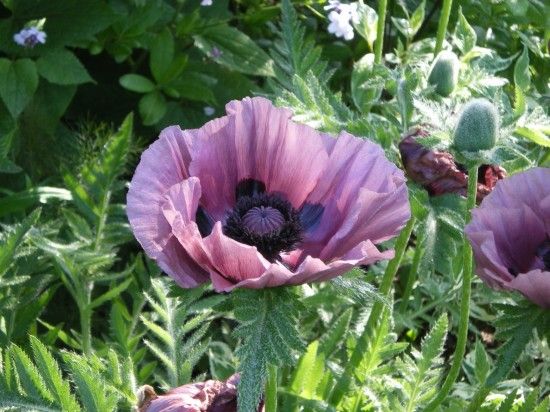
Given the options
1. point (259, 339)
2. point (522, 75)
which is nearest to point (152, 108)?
point (522, 75)

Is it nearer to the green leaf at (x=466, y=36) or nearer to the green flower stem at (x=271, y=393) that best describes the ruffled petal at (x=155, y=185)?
the green flower stem at (x=271, y=393)

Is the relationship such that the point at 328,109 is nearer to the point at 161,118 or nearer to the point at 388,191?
the point at 388,191

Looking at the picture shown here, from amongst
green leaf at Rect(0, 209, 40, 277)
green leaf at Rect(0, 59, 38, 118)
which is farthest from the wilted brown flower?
green leaf at Rect(0, 59, 38, 118)

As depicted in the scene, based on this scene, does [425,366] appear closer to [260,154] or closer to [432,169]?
[432,169]

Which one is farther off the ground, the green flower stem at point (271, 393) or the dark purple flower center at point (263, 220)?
the dark purple flower center at point (263, 220)

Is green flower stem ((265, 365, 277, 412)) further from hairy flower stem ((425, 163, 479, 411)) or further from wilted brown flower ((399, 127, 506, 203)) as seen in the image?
wilted brown flower ((399, 127, 506, 203))

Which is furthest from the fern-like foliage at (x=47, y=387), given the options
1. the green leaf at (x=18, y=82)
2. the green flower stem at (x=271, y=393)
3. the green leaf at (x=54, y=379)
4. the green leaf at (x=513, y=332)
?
the green leaf at (x=18, y=82)
